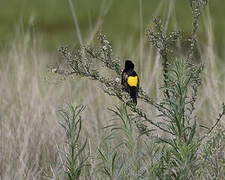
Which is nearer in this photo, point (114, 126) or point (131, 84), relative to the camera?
point (131, 84)

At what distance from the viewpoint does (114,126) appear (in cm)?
243

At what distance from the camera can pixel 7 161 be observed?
194 cm

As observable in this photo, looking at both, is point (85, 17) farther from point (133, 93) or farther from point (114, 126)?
point (133, 93)

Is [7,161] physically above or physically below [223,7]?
below

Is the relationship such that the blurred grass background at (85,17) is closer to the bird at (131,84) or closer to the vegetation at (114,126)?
the vegetation at (114,126)

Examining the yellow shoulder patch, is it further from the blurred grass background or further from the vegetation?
the blurred grass background

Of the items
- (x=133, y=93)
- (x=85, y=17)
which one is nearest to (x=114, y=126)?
(x=133, y=93)

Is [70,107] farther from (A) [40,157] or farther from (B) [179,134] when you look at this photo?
(A) [40,157]

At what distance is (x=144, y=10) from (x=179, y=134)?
839 centimetres

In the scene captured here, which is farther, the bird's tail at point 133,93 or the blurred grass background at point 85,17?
the blurred grass background at point 85,17

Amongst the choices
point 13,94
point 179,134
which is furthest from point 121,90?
point 13,94

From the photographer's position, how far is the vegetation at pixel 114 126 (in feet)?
3.64

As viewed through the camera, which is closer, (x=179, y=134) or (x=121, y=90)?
(x=179, y=134)

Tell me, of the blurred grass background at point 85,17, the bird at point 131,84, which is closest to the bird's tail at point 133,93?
the bird at point 131,84
